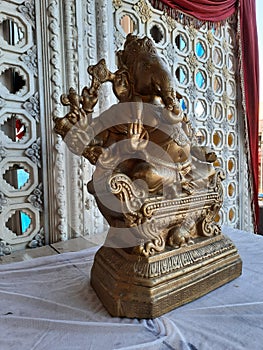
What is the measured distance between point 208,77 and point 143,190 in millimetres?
1310

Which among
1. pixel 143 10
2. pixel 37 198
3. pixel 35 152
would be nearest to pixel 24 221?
pixel 37 198

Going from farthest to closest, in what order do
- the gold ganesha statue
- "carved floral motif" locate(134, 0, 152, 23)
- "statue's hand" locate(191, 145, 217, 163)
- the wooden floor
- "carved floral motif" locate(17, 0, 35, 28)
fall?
"carved floral motif" locate(134, 0, 152, 23)
"carved floral motif" locate(17, 0, 35, 28)
the wooden floor
"statue's hand" locate(191, 145, 217, 163)
the gold ganesha statue

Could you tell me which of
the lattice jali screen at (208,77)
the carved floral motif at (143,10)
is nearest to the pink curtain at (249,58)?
the lattice jali screen at (208,77)

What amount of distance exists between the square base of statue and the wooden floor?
356 mm

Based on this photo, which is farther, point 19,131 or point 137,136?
point 19,131

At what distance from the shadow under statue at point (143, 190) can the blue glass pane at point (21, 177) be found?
55cm

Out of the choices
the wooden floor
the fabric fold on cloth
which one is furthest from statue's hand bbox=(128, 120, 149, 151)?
the wooden floor

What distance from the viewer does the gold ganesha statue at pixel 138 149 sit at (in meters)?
0.53

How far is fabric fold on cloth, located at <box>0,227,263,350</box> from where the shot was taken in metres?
0.42

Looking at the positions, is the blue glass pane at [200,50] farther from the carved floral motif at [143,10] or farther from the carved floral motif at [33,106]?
the carved floral motif at [33,106]

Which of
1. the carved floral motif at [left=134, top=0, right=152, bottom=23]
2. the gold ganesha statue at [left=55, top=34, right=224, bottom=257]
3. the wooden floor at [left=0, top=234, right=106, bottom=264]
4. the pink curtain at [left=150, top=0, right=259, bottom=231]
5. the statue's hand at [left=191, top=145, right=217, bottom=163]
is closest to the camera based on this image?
the gold ganesha statue at [left=55, top=34, right=224, bottom=257]

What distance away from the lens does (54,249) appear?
0.96 meters

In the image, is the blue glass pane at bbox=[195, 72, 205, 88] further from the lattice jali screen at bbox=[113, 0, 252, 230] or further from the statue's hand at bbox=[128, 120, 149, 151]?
the statue's hand at bbox=[128, 120, 149, 151]

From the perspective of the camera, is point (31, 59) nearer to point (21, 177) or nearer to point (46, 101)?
point (46, 101)
